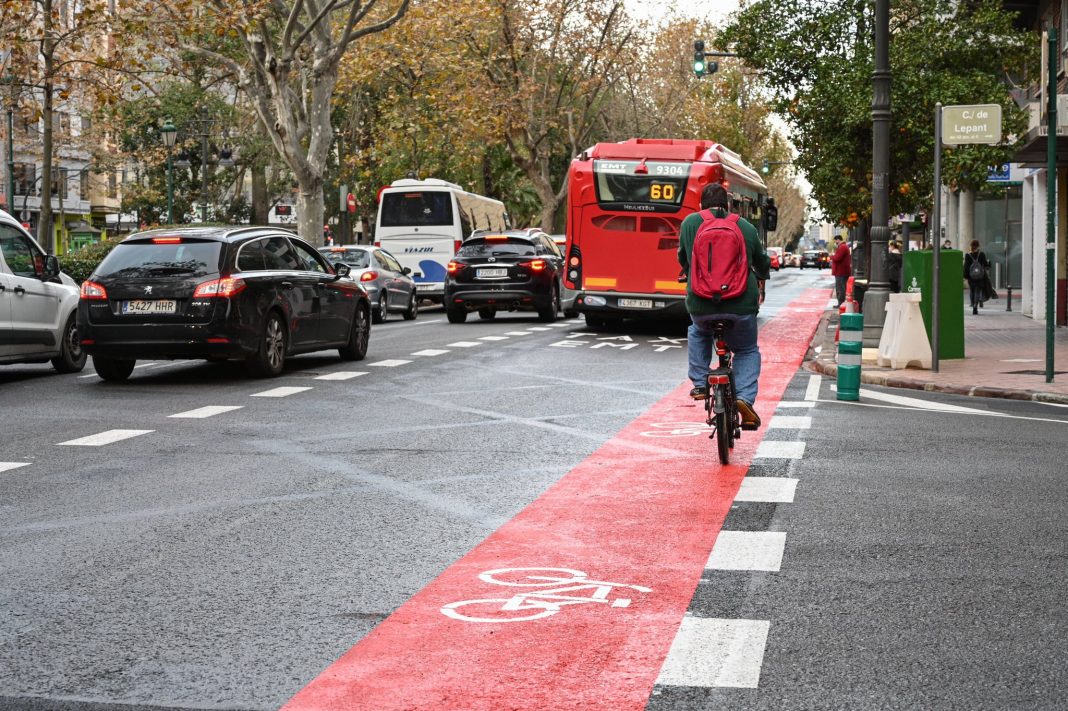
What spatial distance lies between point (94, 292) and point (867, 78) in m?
15.6

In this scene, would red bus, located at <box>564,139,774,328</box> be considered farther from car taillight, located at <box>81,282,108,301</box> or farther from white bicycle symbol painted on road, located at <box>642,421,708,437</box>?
white bicycle symbol painted on road, located at <box>642,421,708,437</box>

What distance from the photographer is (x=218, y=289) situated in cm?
1512

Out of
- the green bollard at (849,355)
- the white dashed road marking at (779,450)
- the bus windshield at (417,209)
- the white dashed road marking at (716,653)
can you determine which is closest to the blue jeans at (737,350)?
the white dashed road marking at (779,450)

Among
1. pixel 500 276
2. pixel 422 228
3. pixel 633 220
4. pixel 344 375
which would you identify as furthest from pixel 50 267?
pixel 422 228

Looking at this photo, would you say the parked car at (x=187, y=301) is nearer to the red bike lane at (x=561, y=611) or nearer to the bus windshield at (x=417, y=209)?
the red bike lane at (x=561, y=611)

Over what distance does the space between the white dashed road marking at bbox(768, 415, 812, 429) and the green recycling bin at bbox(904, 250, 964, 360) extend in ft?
20.0

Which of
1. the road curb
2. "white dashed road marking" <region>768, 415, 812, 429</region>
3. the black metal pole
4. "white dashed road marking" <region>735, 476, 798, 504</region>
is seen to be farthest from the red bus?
"white dashed road marking" <region>735, 476, 798, 504</region>

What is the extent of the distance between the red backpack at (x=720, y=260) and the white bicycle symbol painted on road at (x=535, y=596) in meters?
3.82

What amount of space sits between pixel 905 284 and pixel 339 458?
10715 mm

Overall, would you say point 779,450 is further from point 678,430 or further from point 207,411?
point 207,411

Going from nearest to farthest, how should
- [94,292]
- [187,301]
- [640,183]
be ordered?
1. [187,301]
2. [94,292]
3. [640,183]

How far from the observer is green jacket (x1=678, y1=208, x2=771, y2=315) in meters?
9.97

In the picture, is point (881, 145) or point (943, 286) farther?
point (881, 145)

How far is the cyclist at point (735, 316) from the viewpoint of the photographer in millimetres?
9961
